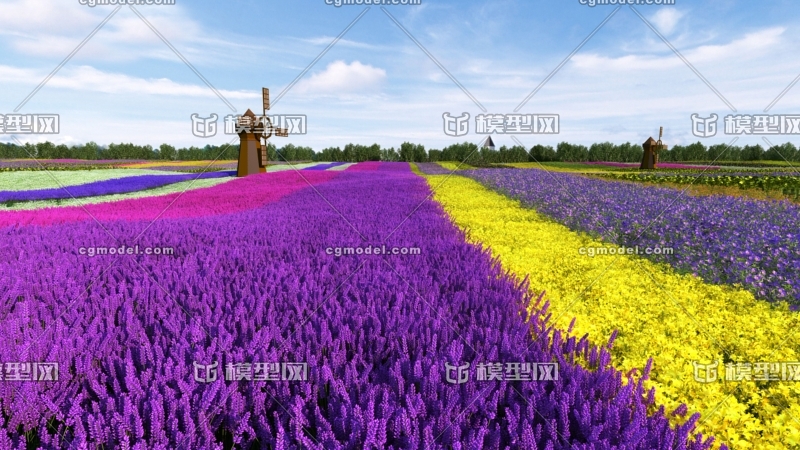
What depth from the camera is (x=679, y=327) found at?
13.5 feet

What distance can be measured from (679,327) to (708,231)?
16.4 feet

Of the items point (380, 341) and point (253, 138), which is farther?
point (253, 138)

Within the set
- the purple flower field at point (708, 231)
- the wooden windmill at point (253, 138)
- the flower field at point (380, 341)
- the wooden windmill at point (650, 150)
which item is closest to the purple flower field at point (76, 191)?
the wooden windmill at point (253, 138)

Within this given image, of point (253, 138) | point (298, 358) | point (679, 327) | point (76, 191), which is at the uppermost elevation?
point (253, 138)

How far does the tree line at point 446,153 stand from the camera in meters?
69.6

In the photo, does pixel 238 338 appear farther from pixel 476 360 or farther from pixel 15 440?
pixel 476 360

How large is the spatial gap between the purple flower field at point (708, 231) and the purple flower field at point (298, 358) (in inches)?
152

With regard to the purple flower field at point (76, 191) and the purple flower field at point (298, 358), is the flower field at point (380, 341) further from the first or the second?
the purple flower field at point (76, 191)

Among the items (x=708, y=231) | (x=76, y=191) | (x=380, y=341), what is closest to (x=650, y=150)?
(x=708, y=231)

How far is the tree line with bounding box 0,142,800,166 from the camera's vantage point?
6962cm

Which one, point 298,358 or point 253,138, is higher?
point 253,138

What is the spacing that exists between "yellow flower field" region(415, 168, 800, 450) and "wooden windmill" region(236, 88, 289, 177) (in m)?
22.3

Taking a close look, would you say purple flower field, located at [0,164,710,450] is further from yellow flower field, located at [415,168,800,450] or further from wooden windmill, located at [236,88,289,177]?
wooden windmill, located at [236,88,289,177]

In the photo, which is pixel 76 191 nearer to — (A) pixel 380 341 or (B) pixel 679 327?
(A) pixel 380 341
